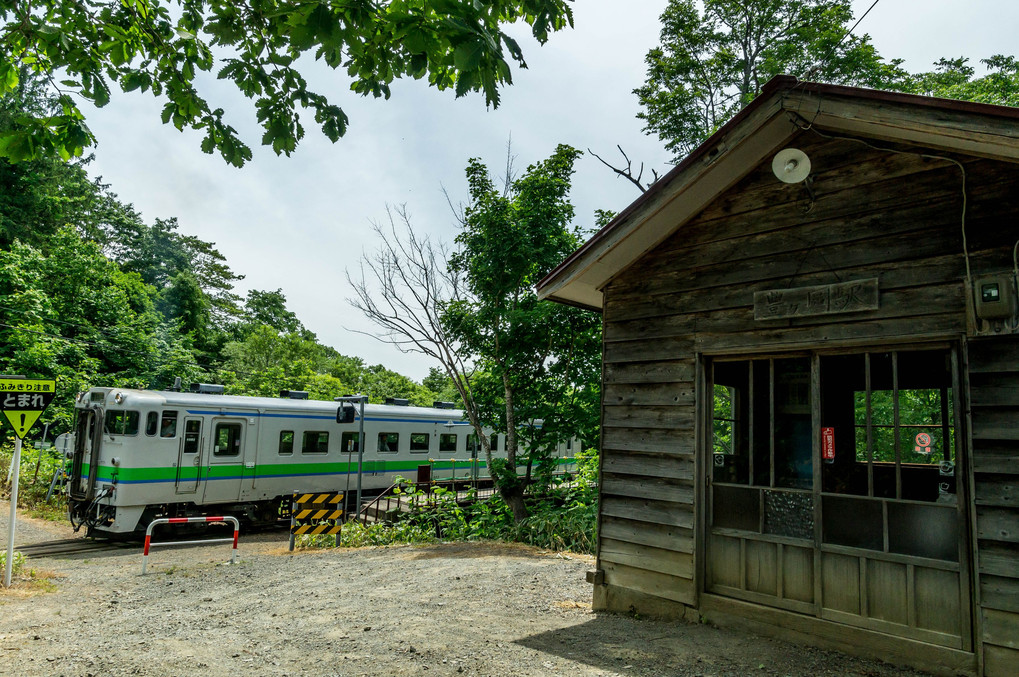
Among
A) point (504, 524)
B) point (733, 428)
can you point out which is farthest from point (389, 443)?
point (733, 428)

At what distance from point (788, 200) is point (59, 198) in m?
34.8

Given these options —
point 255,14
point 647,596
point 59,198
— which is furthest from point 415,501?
point 59,198

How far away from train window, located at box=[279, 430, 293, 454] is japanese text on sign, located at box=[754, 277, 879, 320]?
486 inches

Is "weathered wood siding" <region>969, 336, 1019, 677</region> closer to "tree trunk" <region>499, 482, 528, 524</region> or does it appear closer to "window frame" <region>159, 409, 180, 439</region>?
"tree trunk" <region>499, 482, 528, 524</region>

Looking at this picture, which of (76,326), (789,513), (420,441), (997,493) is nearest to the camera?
(997,493)

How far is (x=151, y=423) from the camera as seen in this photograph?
12320mm

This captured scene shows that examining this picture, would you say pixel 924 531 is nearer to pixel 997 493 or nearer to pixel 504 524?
pixel 997 493

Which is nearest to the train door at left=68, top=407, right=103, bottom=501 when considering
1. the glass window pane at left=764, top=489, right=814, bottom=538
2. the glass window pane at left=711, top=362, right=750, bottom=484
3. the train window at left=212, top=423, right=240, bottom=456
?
the train window at left=212, top=423, right=240, bottom=456

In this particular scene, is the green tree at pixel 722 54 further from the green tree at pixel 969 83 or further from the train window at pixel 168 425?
the train window at pixel 168 425

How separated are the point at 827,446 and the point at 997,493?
113 centimetres

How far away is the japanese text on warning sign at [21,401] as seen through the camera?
7.56 m

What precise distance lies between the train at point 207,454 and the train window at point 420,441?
89 cm

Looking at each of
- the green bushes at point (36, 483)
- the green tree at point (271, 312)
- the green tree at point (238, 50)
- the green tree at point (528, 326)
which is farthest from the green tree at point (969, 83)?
the green tree at point (271, 312)

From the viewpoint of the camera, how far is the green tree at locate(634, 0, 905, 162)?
18.7 meters
